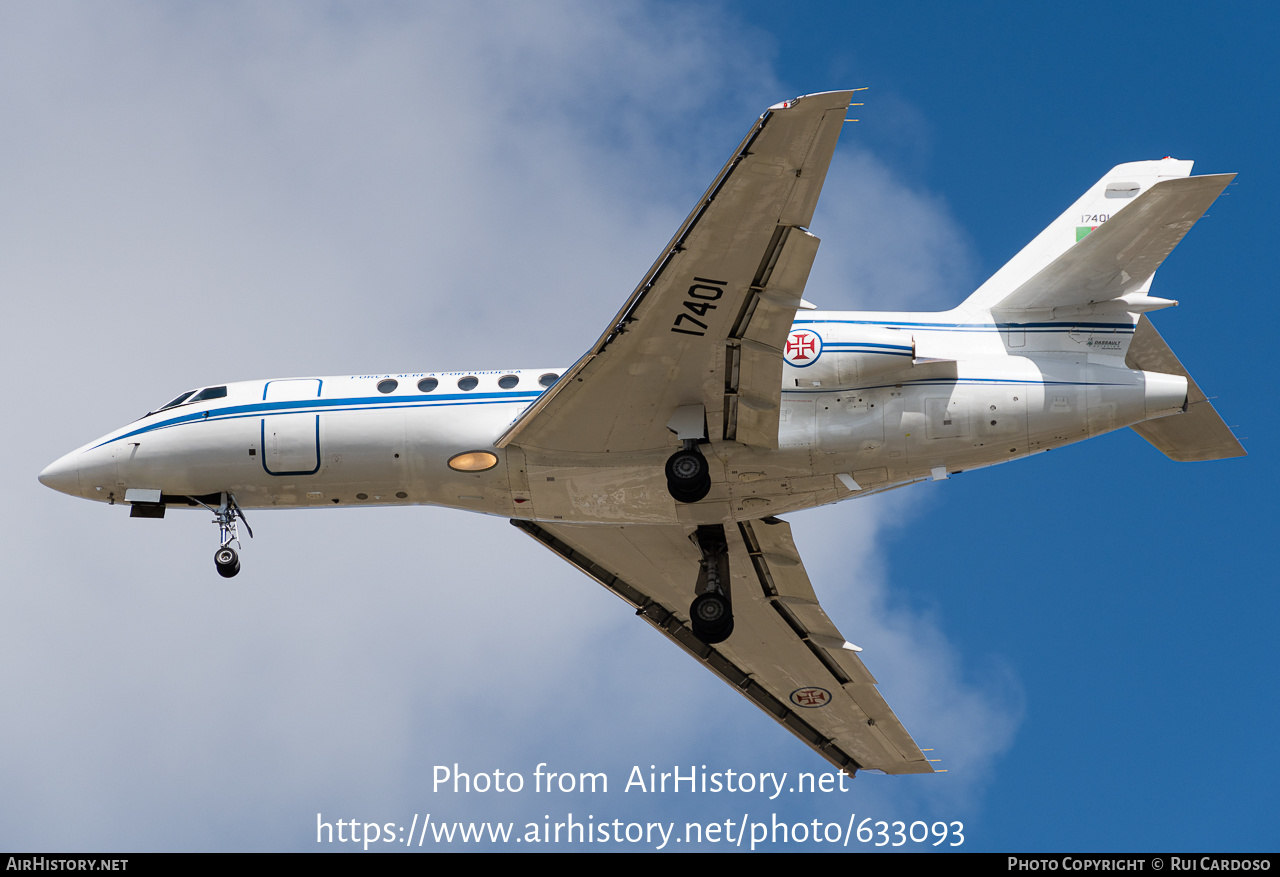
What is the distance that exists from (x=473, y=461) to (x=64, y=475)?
8127 millimetres

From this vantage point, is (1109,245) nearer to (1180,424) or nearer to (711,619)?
(1180,424)

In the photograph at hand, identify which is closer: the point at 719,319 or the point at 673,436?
the point at 719,319

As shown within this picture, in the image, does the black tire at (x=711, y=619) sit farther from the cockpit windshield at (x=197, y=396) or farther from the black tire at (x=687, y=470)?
the cockpit windshield at (x=197, y=396)

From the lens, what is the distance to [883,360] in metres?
24.3

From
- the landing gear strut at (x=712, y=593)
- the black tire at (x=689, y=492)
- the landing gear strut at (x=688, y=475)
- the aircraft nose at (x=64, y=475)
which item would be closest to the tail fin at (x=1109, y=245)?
the landing gear strut at (x=688, y=475)

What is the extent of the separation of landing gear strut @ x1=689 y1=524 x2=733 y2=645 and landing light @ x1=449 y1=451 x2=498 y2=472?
455 cm

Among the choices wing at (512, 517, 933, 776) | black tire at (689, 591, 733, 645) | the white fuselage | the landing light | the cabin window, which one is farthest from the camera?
wing at (512, 517, 933, 776)

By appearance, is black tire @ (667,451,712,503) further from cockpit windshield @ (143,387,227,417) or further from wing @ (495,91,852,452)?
cockpit windshield @ (143,387,227,417)

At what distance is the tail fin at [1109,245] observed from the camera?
23109mm

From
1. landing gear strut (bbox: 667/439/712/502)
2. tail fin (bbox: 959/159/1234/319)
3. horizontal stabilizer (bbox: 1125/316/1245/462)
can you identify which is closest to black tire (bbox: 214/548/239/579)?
landing gear strut (bbox: 667/439/712/502)

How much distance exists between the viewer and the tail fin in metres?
23.1

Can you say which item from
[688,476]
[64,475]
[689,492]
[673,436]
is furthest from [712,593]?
[64,475]

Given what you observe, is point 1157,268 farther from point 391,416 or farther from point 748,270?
point 391,416

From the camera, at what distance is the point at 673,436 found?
971 inches
